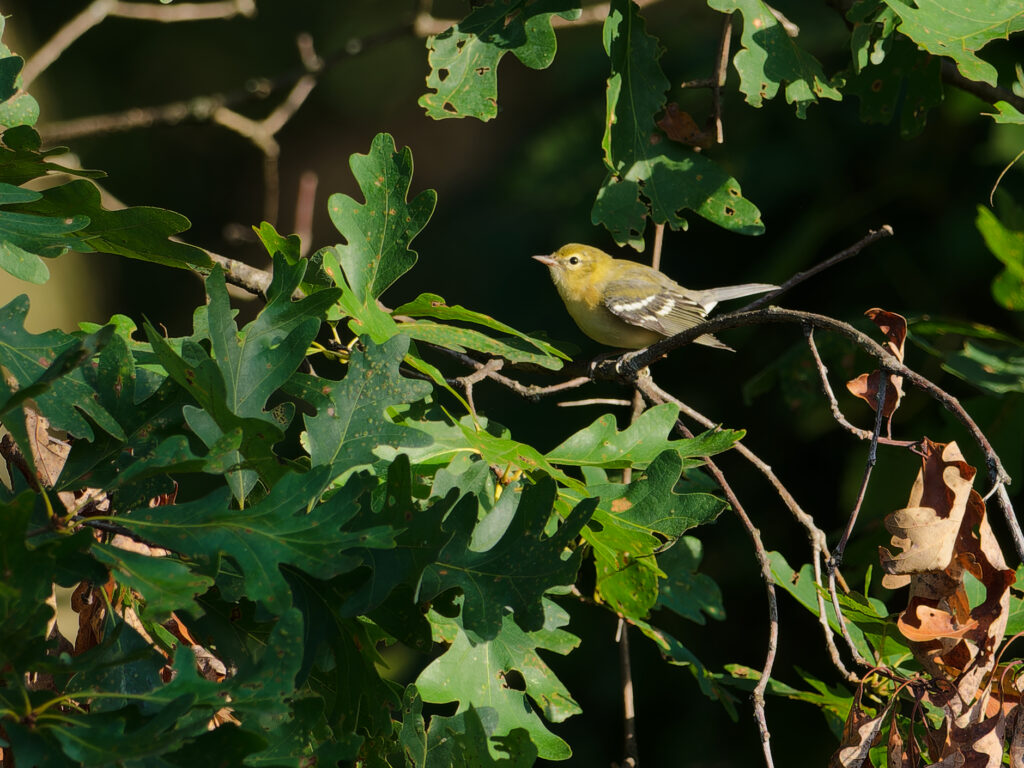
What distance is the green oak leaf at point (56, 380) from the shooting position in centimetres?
137

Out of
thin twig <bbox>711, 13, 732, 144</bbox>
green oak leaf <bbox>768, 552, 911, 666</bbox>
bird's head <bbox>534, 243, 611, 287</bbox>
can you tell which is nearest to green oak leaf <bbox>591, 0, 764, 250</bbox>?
thin twig <bbox>711, 13, 732, 144</bbox>

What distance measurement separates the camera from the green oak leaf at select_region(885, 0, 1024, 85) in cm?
201

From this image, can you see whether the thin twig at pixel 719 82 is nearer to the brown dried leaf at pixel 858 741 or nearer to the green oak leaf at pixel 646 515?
the green oak leaf at pixel 646 515

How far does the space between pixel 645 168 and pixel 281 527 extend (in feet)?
5.25

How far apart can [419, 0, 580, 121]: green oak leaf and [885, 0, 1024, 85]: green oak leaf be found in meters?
0.75

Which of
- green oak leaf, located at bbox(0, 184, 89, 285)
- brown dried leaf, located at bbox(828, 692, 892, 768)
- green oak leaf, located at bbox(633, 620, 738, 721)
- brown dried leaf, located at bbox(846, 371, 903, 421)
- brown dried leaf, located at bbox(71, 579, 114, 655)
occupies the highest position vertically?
green oak leaf, located at bbox(0, 184, 89, 285)

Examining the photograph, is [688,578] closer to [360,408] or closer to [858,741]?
[858,741]

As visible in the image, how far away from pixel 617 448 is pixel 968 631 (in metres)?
0.68

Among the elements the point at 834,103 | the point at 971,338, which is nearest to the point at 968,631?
the point at 971,338

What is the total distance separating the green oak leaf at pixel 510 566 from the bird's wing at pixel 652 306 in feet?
9.69

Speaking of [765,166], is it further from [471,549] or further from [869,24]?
[471,549]

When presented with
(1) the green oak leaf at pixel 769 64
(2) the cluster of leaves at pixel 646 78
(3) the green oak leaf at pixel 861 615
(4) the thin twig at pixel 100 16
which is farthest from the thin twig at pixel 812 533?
(4) the thin twig at pixel 100 16

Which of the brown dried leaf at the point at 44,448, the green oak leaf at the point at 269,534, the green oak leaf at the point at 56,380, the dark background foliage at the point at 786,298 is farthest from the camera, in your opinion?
the dark background foliage at the point at 786,298

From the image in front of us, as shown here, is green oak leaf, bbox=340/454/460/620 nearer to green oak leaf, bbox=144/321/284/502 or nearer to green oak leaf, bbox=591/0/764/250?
green oak leaf, bbox=144/321/284/502
